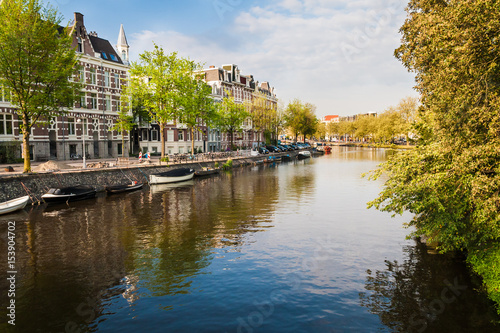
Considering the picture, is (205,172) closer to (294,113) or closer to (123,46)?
(123,46)

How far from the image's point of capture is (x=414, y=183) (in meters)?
15.9

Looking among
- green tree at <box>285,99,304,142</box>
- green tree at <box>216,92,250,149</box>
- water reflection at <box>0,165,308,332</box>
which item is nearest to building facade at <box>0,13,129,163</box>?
water reflection at <box>0,165,308,332</box>

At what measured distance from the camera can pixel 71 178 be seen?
36938 millimetres

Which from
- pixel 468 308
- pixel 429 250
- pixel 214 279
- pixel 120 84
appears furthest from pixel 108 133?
pixel 468 308

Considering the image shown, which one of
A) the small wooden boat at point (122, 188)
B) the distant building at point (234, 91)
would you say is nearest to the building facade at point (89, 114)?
the small wooden boat at point (122, 188)

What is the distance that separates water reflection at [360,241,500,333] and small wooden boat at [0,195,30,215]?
28819mm

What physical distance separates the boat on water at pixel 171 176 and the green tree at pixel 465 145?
116 ft

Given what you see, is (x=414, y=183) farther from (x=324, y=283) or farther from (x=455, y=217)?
(x=324, y=283)

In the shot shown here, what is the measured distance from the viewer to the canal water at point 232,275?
12.8 meters

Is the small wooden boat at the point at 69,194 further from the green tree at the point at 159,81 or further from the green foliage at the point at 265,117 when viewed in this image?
the green foliage at the point at 265,117

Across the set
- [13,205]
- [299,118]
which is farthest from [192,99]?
[299,118]

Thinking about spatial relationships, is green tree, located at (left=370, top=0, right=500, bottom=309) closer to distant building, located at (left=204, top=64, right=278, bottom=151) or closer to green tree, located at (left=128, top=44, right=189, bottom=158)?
green tree, located at (left=128, top=44, right=189, bottom=158)

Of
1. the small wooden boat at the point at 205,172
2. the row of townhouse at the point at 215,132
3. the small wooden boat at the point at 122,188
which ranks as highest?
the row of townhouse at the point at 215,132

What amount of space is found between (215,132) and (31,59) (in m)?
60.8
